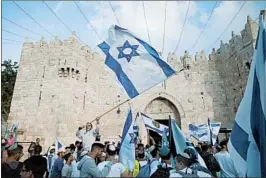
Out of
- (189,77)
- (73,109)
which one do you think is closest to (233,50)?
(189,77)

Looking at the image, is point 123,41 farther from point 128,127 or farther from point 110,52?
point 128,127

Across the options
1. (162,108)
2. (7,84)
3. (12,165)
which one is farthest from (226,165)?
(7,84)

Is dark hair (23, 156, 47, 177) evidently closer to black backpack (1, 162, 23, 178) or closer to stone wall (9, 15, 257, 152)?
black backpack (1, 162, 23, 178)

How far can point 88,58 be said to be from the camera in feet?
54.5

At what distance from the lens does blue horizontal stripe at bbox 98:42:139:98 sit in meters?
4.50

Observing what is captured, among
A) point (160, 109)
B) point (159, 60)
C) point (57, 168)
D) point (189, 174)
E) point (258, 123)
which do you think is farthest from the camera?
point (160, 109)

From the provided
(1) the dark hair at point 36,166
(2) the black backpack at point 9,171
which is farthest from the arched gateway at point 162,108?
(1) the dark hair at point 36,166

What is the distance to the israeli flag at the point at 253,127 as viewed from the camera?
2.10 meters

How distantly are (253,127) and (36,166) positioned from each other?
8.11ft

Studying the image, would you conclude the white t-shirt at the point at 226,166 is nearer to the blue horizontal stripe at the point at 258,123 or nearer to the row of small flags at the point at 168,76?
the row of small flags at the point at 168,76

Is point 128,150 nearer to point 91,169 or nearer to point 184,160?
point 91,169

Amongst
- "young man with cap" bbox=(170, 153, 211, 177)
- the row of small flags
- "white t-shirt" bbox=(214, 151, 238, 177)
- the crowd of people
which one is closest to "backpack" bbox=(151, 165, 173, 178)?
the crowd of people

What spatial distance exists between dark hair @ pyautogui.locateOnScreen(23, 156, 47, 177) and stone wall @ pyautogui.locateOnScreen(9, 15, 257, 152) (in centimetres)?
1133

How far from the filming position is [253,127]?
222cm
